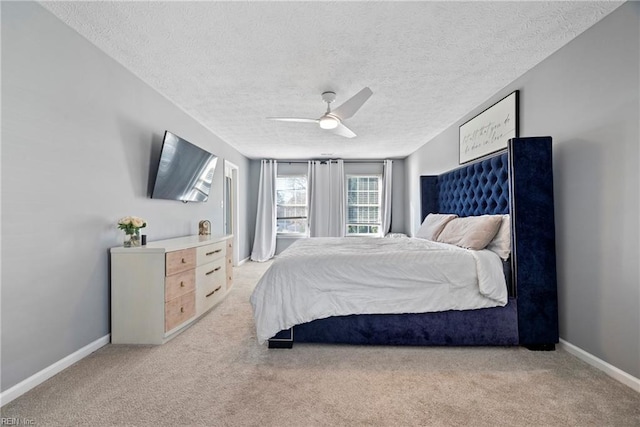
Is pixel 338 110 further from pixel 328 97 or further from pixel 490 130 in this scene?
pixel 490 130

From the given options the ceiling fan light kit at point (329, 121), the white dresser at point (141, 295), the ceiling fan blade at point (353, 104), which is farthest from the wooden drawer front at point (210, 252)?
the ceiling fan blade at point (353, 104)

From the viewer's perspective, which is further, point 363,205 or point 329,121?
point 363,205

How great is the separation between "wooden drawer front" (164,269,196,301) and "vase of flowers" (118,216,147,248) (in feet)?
1.50

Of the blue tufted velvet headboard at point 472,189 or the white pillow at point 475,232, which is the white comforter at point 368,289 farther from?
the blue tufted velvet headboard at point 472,189

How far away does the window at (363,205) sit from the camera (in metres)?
6.61

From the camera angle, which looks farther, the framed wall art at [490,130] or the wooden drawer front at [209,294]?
the wooden drawer front at [209,294]

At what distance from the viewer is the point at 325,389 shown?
173 cm

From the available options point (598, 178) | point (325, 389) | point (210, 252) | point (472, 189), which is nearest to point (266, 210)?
point (210, 252)

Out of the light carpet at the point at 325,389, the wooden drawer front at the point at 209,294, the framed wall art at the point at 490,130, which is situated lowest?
the light carpet at the point at 325,389

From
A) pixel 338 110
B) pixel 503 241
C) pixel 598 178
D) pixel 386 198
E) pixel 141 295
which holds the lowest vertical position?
pixel 141 295

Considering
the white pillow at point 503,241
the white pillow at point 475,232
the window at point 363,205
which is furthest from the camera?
the window at point 363,205

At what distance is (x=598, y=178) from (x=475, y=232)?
0.88 meters

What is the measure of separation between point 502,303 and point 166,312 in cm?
264

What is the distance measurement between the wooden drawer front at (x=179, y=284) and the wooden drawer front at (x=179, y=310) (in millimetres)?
43
